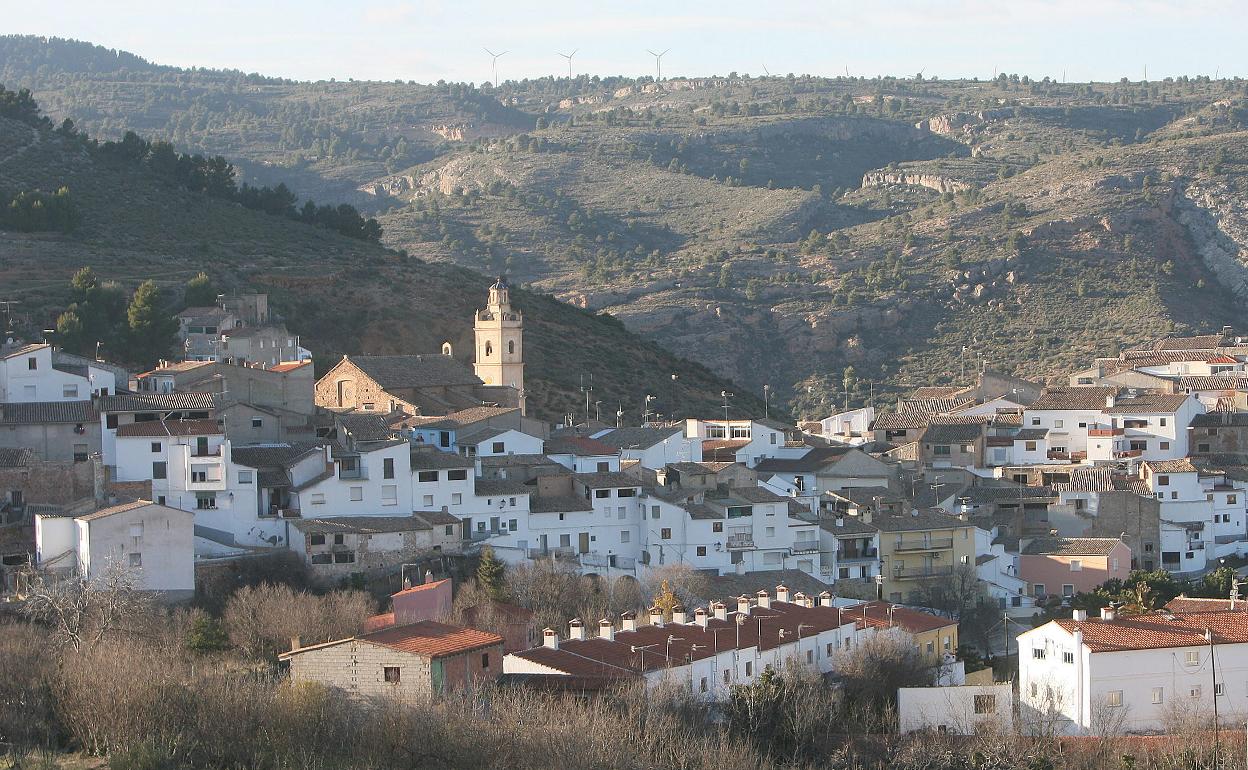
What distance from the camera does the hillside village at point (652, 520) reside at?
38.1 metres

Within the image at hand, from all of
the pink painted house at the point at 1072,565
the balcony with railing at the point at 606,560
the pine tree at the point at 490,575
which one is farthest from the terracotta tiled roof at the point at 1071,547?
the pine tree at the point at 490,575

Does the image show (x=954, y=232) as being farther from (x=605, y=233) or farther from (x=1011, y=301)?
(x=605, y=233)

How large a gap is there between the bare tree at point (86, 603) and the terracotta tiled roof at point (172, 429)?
5.32 metres

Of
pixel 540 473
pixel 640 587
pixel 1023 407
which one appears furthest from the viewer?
pixel 1023 407

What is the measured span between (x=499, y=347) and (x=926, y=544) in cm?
2056

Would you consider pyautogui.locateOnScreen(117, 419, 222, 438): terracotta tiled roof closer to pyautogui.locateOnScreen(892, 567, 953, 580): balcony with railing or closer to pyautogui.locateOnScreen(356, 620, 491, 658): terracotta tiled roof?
pyautogui.locateOnScreen(356, 620, 491, 658): terracotta tiled roof

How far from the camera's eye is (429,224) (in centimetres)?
15100

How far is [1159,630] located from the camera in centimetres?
3972

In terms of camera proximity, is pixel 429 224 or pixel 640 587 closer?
pixel 640 587

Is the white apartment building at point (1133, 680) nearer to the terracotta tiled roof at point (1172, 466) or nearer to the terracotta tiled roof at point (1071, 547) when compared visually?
the terracotta tiled roof at point (1071, 547)

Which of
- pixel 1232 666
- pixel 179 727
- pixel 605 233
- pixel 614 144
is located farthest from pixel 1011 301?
pixel 179 727

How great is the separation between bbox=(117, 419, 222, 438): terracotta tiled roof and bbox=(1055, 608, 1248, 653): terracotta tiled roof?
17169 millimetres

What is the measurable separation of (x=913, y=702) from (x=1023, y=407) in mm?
30304

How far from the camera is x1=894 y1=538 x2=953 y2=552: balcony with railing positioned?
51.7 metres
